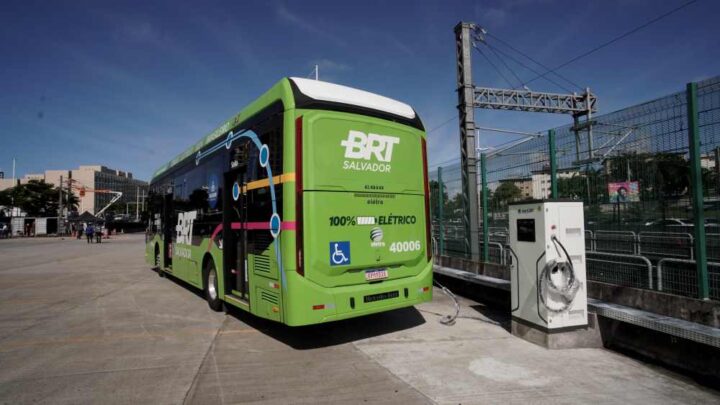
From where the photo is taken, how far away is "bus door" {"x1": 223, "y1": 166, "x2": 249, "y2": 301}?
6.40 meters

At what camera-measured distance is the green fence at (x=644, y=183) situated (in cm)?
490

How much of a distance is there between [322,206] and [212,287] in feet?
13.4

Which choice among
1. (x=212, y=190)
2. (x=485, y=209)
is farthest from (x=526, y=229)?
(x=212, y=190)

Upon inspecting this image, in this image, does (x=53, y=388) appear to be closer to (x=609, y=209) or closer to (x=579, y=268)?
(x=579, y=268)

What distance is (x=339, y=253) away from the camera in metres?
5.43

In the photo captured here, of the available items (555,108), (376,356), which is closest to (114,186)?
(555,108)

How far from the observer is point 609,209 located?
22.2 feet

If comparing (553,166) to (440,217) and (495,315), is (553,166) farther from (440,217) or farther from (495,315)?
(440,217)

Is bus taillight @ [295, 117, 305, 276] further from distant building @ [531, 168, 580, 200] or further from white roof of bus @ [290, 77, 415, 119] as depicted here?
distant building @ [531, 168, 580, 200]

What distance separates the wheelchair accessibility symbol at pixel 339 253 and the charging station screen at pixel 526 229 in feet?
8.26

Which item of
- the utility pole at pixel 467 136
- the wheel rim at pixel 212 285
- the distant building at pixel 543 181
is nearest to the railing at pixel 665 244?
the distant building at pixel 543 181

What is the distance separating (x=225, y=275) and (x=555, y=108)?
22285mm

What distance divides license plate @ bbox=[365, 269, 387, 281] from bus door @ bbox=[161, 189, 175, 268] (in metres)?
6.87

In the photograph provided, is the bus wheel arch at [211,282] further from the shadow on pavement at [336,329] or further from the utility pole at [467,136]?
the utility pole at [467,136]
